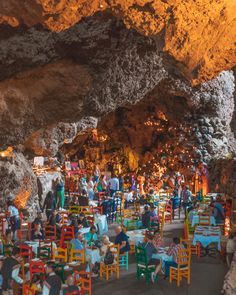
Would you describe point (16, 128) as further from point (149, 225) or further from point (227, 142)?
point (227, 142)

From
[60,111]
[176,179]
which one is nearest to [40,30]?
→ [60,111]

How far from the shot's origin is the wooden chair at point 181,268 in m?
10.8

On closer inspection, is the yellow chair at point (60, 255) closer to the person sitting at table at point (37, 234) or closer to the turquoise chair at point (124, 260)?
the person sitting at table at point (37, 234)

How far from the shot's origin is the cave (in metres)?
8.66

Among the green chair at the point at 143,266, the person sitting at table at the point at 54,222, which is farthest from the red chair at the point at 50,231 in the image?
the green chair at the point at 143,266

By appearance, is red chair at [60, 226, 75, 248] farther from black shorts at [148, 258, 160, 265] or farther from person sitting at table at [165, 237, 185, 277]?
person sitting at table at [165, 237, 185, 277]

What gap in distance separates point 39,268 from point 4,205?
8.57 metres

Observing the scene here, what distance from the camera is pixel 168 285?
35.3 ft

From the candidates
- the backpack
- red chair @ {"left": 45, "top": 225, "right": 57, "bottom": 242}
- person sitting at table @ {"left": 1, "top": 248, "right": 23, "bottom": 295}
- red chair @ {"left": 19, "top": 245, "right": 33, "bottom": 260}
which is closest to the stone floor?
the backpack

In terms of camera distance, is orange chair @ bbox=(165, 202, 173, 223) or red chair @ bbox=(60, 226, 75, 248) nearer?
red chair @ bbox=(60, 226, 75, 248)

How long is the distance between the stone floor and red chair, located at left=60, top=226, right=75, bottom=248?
5.72 ft

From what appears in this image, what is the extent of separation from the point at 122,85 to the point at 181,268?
7363 mm

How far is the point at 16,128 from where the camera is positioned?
15828 mm

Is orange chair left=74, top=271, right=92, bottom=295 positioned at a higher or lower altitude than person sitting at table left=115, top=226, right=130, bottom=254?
lower
